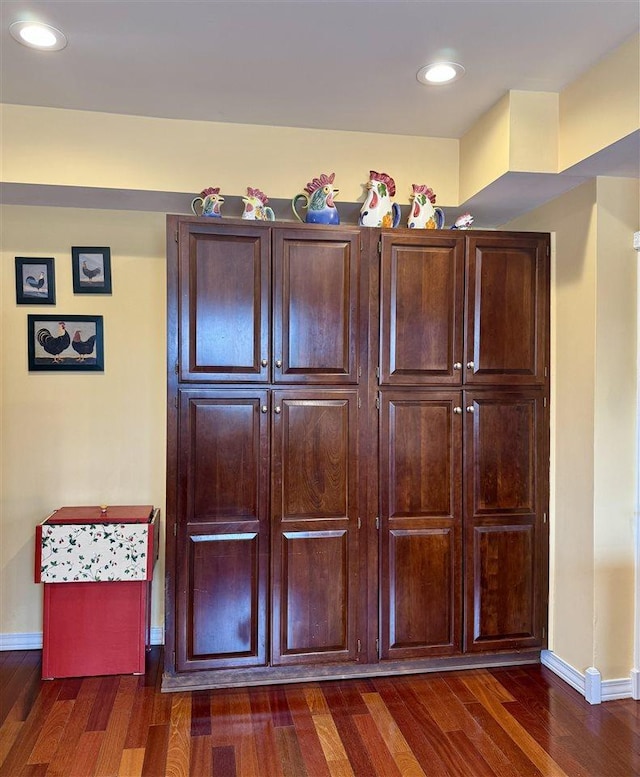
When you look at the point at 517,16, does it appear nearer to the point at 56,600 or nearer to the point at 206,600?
the point at 206,600

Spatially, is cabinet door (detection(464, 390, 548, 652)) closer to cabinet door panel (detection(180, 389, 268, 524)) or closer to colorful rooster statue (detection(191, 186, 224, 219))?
cabinet door panel (detection(180, 389, 268, 524))

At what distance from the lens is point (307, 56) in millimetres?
2113

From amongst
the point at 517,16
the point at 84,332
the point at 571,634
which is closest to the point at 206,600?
the point at 84,332

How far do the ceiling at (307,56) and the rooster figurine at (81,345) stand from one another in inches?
42.9

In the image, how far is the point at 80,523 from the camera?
8.57 feet

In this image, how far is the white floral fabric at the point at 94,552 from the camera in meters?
2.59

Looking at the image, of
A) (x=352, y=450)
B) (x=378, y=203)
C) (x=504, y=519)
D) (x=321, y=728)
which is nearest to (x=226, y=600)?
(x=321, y=728)

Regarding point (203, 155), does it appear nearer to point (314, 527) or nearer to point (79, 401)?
point (79, 401)

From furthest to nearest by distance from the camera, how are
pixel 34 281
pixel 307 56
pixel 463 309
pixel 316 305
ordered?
pixel 34 281 → pixel 463 309 → pixel 316 305 → pixel 307 56

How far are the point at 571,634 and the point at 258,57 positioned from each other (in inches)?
111

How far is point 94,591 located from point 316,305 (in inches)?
66.6

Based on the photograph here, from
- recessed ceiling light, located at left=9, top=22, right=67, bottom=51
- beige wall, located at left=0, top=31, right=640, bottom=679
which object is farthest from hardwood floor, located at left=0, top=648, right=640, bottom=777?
recessed ceiling light, located at left=9, top=22, right=67, bottom=51

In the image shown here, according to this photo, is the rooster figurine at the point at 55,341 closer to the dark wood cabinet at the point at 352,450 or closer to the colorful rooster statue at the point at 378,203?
the dark wood cabinet at the point at 352,450

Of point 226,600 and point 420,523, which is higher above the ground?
point 420,523
